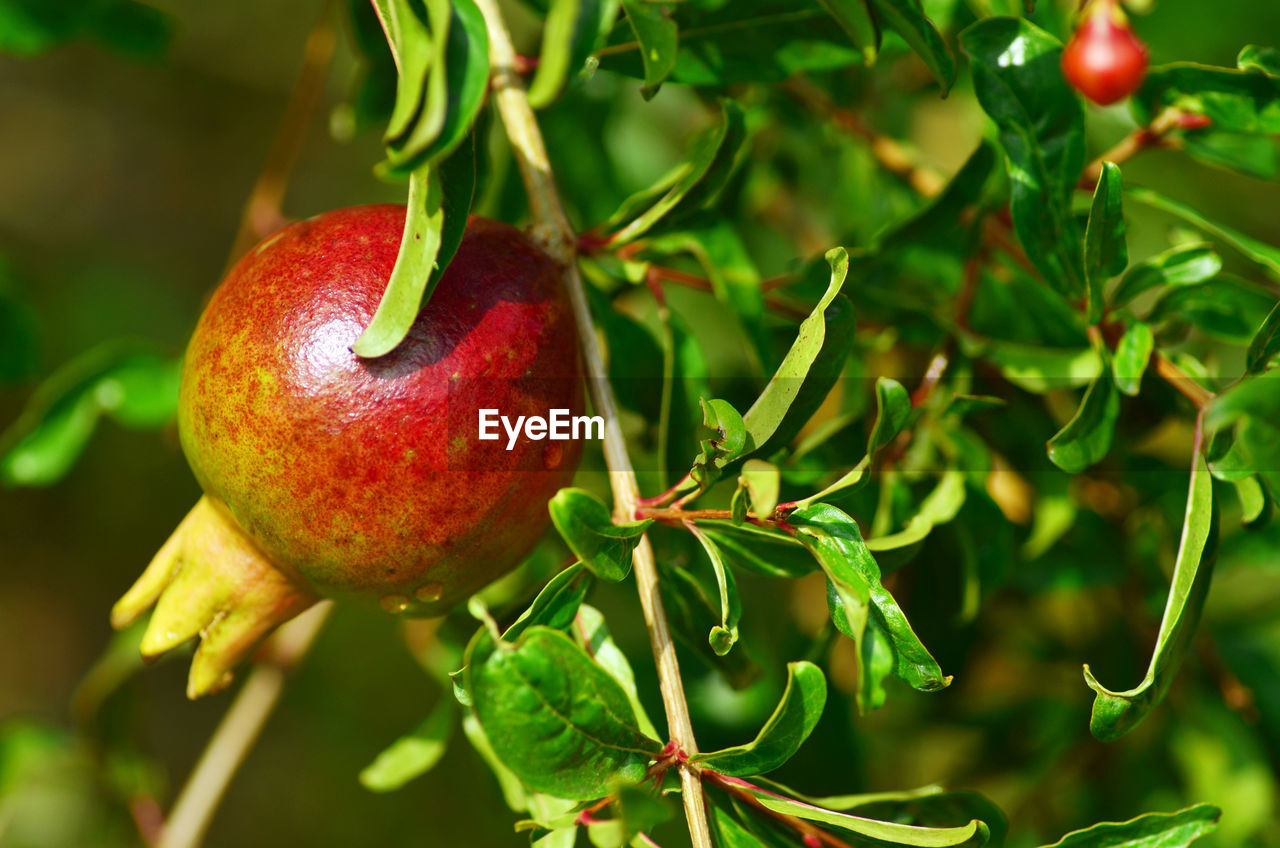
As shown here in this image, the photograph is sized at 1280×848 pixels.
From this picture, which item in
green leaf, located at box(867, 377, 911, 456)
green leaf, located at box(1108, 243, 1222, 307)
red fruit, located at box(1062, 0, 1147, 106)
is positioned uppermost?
red fruit, located at box(1062, 0, 1147, 106)

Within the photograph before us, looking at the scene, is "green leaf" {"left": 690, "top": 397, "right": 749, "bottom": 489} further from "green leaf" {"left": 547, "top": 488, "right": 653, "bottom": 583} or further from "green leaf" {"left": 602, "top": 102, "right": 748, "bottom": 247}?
"green leaf" {"left": 602, "top": 102, "right": 748, "bottom": 247}

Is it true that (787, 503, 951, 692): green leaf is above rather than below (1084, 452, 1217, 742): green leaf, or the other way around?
above

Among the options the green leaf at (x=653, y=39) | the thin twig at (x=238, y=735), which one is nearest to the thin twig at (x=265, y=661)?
→ the thin twig at (x=238, y=735)

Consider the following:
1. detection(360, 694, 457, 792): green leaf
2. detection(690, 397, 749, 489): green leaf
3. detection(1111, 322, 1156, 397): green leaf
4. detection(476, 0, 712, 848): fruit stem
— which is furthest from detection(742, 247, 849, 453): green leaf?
detection(360, 694, 457, 792): green leaf

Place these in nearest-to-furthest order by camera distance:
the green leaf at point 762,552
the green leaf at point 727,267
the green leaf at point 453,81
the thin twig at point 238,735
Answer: the green leaf at point 453,81, the green leaf at point 762,552, the green leaf at point 727,267, the thin twig at point 238,735

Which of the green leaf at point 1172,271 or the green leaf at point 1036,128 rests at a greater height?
the green leaf at point 1036,128

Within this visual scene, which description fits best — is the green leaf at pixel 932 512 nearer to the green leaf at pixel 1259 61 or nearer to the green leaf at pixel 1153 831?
the green leaf at pixel 1153 831

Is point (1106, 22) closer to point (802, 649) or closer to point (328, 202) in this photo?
point (802, 649)

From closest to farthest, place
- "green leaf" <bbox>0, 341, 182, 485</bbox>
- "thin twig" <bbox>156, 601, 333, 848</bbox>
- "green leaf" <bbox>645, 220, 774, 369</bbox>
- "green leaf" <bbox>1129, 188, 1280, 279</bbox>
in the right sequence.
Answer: "green leaf" <bbox>1129, 188, 1280, 279</bbox>, "green leaf" <bbox>645, 220, 774, 369</bbox>, "green leaf" <bbox>0, 341, 182, 485</bbox>, "thin twig" <bbox>156, 601, 333, 848</bbox>
